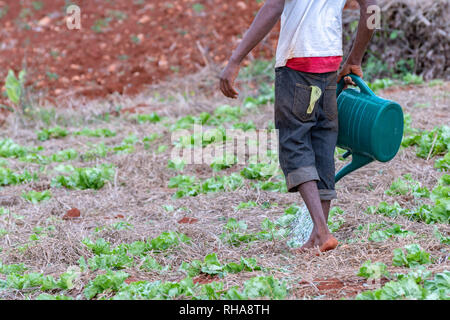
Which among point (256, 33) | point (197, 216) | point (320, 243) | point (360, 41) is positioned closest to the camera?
point (256, 33)

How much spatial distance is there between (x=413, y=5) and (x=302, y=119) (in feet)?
17.7

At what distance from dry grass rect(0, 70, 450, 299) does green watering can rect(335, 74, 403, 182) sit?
447 mm

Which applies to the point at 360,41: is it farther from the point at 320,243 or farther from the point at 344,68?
the point at 320,243

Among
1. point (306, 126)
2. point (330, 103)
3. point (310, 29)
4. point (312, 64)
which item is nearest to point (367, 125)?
point (330, 103)

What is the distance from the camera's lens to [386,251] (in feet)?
8.94

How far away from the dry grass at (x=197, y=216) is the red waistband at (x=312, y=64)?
885mm

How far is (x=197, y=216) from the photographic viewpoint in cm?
371

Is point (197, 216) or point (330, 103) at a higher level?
point (330, 103)

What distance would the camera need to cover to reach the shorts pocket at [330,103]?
2818 mm

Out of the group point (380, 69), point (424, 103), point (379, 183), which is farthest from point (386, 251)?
point (380, 69)

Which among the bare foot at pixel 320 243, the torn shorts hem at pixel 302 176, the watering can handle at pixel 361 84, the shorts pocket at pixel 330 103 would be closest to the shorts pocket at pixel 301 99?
the shorts pocket at pixel 330 103

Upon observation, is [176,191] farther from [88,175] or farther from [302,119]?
[302,119]

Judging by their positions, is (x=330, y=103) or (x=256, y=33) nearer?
(x=256, y=33)

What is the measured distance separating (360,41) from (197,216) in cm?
154
